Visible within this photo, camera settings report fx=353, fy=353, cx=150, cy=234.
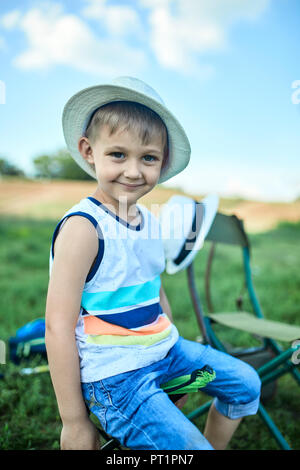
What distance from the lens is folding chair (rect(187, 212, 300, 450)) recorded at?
5.00 ft

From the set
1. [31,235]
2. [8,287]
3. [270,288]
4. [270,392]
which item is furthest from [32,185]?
[270,392]

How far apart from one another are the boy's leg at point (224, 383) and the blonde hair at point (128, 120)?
2.63 feet

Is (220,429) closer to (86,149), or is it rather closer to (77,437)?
(77,437)

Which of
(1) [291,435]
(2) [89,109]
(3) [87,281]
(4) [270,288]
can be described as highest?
(2) [89,109]

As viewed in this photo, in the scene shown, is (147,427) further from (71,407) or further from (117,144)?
(117,144)

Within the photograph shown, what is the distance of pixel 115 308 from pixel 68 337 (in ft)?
0.67

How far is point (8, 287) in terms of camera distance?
13.6ft

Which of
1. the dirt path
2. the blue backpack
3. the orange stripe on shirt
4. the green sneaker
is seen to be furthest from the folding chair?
the dirt path

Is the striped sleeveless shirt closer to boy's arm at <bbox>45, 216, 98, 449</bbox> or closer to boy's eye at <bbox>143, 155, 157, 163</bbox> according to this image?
boy's arm at <bbox>45, 216, 98, 449</bbox>

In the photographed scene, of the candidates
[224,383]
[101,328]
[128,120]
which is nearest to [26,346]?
→ [101,328]

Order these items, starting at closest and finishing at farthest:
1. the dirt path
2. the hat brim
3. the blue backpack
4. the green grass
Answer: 1. the hat brim
2. the green grass
3. the blue backpack
4. the dirt path

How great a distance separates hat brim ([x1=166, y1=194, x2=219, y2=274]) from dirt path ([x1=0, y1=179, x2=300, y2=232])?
684cm

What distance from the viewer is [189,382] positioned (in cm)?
120

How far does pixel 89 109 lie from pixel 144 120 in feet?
0.70
